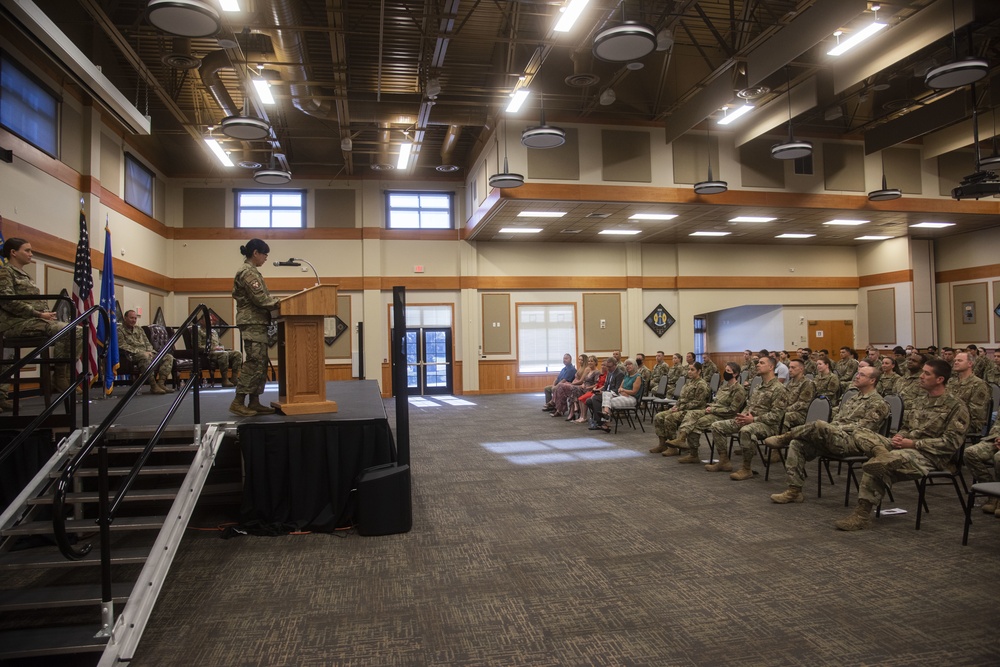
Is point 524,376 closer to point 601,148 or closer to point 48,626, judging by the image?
point 601,148

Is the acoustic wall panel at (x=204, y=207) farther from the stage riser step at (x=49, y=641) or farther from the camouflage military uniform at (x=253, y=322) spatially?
the stage riser step at (x=49, y=641)

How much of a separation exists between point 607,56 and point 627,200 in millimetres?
5590

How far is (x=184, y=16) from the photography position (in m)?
5.82

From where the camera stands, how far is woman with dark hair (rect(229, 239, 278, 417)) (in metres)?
4.76

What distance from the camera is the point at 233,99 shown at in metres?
11.0

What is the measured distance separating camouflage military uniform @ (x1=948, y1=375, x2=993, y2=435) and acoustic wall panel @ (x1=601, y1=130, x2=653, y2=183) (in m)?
8.46

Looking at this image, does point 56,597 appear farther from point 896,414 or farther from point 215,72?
point 215,72

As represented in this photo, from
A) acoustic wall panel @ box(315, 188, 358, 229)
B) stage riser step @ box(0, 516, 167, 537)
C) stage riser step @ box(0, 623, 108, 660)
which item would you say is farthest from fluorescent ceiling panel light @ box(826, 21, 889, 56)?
acoustic wall panel @ box(315, 188, 358, 229)

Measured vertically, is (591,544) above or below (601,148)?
below

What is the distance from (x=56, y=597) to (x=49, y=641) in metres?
0.37

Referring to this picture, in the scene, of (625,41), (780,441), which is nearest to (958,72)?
(625,41)

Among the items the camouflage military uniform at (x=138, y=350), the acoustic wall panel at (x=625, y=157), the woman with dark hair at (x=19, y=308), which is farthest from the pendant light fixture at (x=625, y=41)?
the camouflage military uniform at (x=138, y=350)

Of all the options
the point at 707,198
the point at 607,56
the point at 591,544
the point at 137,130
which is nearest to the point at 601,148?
Result: the point at 707,198

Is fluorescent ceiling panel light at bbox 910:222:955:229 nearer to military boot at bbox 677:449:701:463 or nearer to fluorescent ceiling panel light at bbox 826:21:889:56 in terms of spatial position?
fluorescent ceiling panel light at bbox 826:21:889:56
